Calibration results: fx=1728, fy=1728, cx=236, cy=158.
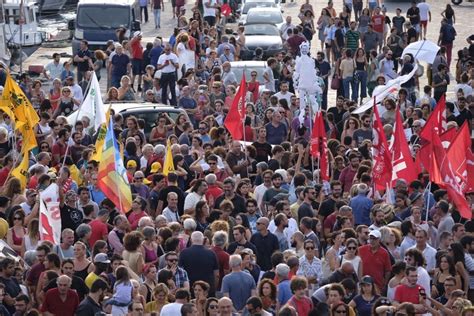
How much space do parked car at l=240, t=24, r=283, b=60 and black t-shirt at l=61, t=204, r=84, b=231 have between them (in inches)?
699

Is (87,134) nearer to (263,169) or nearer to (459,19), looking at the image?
(263,169)

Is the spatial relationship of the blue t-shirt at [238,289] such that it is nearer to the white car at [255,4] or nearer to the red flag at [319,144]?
the red flag at [319,144]

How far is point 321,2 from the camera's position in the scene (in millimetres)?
54125

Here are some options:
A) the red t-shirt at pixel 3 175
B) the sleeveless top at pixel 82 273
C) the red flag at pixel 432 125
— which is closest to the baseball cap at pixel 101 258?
the sleeveless top at pixel 82 273

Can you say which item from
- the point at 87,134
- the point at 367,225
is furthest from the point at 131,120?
the point at 367,225

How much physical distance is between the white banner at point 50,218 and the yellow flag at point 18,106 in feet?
14.0

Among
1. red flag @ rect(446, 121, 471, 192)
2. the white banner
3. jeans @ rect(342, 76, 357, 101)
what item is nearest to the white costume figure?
jeans @ rect(342, 76, 357, 101)

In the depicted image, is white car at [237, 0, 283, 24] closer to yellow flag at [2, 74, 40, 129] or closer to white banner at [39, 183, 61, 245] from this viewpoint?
yellow flag at [2, 74, 40, 129]

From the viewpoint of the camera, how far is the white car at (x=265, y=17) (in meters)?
42.0

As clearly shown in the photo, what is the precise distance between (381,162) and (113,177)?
3.58 meters

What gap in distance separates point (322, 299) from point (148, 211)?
4.59 m

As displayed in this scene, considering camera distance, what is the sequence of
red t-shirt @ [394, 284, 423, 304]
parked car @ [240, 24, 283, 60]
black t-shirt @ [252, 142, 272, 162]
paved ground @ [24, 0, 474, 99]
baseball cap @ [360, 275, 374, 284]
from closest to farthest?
baseball cap @ [360, 275, 374, 284], red t-shirt @ [394, 284, 423, 304], black t-shirt @ [252, 142, 272, 162], parked car @ [240, 24, 283, 60], paved ground @ [24, 0, 474, 99]

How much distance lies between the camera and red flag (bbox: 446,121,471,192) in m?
21.1

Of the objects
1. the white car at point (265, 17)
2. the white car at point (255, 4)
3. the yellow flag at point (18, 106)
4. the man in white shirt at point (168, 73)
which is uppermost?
the yellow flag at point (18, 106)
